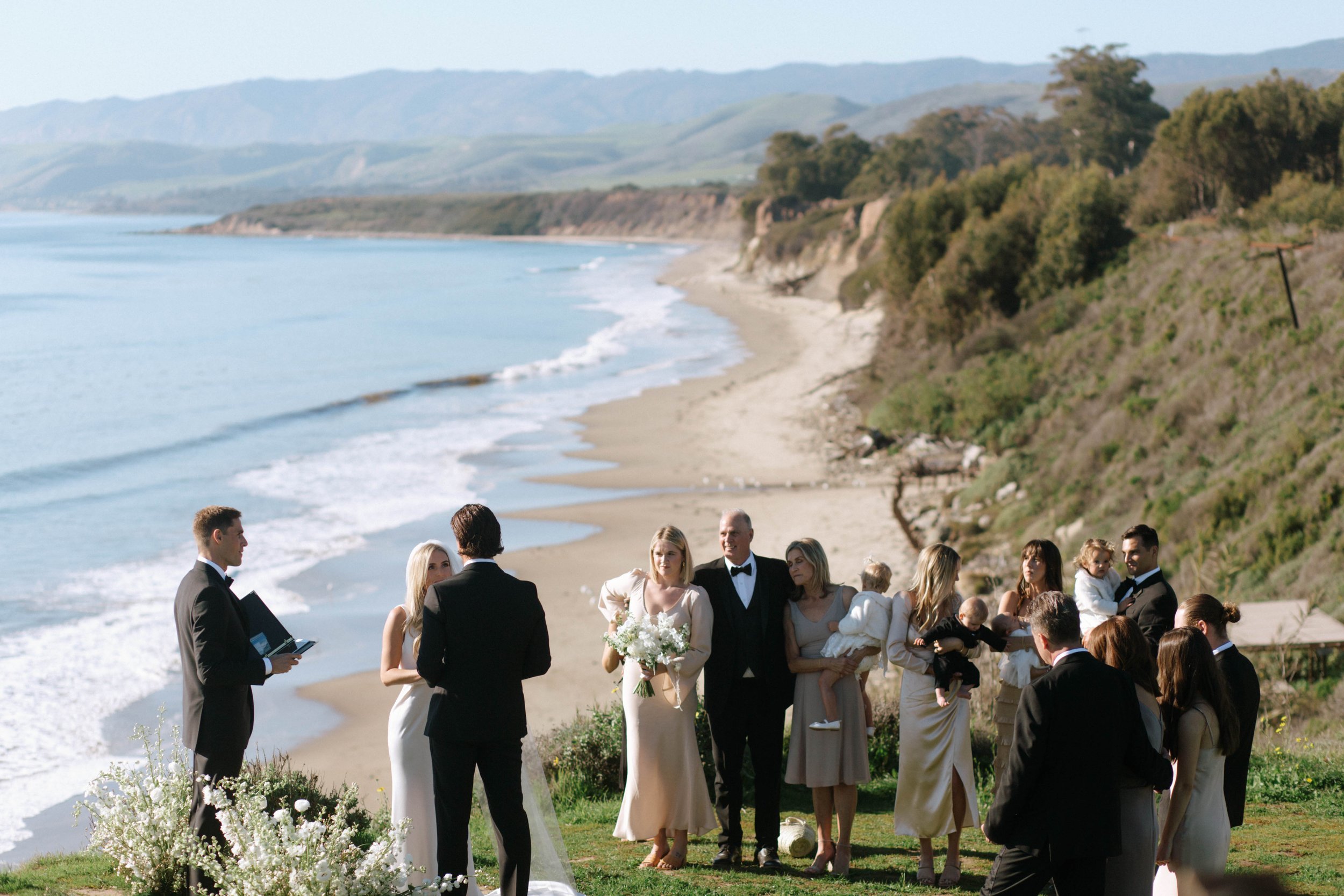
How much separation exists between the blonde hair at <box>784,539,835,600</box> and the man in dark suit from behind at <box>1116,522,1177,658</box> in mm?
1730

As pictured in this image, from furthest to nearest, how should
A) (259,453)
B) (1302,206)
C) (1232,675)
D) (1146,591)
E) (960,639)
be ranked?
(259,453) < (1302,206) < (1146,591) < (960,639) < (1232,675)

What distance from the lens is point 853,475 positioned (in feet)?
78.1

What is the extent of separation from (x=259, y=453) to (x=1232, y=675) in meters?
27.9

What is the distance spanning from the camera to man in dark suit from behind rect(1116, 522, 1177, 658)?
6.44 metres

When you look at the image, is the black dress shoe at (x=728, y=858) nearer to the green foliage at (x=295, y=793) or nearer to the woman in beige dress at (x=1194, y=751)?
the green foliage at (x=295, y=793)

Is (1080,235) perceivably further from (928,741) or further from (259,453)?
(928,741)

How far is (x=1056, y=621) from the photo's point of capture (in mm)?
4539

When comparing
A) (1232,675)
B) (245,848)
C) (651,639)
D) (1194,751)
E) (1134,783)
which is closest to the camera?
(245,848)

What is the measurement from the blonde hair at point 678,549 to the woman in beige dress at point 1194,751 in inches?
97.7

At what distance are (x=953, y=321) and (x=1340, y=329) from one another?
44.8 ft

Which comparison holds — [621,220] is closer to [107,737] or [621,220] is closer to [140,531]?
[140,531]

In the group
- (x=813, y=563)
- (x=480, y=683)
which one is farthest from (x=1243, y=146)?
(x=480, y=683)

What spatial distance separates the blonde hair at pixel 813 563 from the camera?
6.39 m

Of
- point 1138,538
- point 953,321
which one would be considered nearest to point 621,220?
point 953,321
